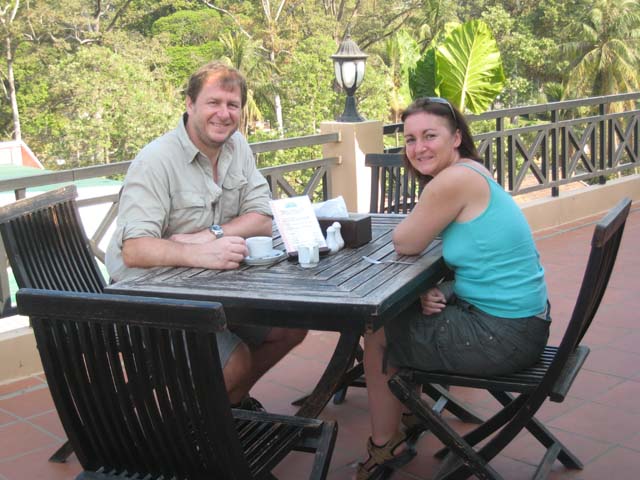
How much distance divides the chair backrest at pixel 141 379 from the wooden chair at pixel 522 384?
784 mm

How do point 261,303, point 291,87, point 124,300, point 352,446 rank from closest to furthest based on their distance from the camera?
point 124,300 < point 261,303 < point 352,446 < point 291,87

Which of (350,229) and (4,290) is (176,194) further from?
(4,290)

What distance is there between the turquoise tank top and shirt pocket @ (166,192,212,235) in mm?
931

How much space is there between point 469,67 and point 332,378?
1563cm

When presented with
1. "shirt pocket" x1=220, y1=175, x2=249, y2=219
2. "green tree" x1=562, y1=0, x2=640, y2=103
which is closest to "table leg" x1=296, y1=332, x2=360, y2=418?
"shirt pocket" x1=220, y1=175, x2=249, y2=219

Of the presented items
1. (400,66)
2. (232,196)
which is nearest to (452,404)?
(232,196)

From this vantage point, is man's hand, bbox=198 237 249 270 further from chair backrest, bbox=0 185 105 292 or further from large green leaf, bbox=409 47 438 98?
large green leaf, bbox=409 47 438 98

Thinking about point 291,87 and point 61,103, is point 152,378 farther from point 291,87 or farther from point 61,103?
point 61,103

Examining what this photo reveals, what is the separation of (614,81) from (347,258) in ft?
94.6

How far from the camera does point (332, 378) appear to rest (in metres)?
2.81

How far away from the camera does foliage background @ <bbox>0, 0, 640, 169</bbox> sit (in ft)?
89.4

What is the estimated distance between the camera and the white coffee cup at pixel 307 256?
9.12 feet

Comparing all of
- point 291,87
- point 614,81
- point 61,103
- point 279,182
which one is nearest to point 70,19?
point 61,103

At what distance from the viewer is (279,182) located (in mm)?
5406
